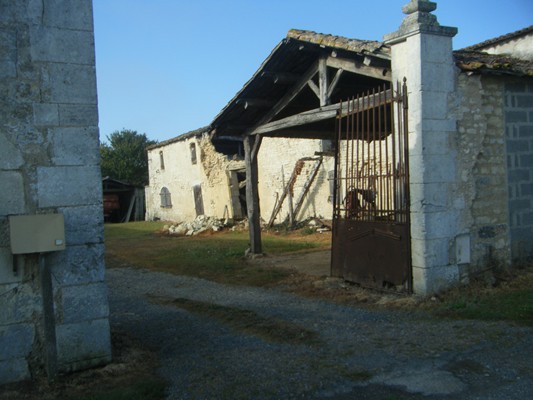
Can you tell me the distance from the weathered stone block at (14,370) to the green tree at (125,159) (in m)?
35.5

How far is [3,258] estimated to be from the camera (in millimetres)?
4223

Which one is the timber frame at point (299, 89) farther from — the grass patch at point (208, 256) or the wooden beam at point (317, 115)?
the grass patch at point (208, 256)

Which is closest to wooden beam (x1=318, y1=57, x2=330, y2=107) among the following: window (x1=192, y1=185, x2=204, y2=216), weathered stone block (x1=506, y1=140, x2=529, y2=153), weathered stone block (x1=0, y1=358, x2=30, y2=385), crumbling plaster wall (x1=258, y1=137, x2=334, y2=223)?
weathered stone block (x1=506, y1=140, x2=529, y2=153)

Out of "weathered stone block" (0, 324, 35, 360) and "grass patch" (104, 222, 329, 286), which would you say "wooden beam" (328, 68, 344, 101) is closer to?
"grass patch" (104, 222, 329, 286)

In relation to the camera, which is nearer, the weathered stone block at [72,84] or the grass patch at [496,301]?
the weathered stone block at [72,84]

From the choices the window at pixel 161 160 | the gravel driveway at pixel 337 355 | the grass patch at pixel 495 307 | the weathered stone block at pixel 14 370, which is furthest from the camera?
the window at pixel 161 160

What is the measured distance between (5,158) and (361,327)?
3858mm

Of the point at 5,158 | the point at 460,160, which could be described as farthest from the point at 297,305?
the point at 5,158

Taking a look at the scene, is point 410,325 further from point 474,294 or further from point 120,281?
point 120,281

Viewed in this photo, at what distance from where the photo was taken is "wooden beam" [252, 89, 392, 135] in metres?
7.69

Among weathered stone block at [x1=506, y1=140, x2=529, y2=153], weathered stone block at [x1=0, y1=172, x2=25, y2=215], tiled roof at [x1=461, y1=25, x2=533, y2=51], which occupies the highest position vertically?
tiled roof at [x1=461, y1=25, x2=533, y2=51]

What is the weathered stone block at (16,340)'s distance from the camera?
A: 4.21 m

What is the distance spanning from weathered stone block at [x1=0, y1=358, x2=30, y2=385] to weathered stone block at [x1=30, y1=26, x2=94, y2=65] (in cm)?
246

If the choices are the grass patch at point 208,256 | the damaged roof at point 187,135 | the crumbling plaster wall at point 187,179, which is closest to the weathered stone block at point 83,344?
the grass patch at point 208,256
